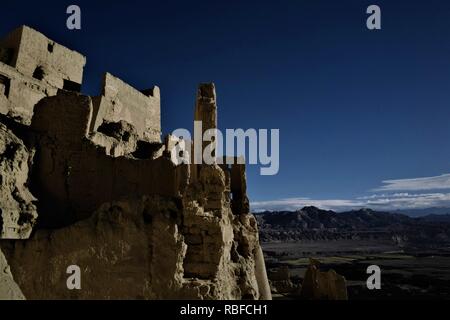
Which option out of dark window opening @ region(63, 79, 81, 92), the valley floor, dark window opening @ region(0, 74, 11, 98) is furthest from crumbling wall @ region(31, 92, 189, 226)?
the valley floor

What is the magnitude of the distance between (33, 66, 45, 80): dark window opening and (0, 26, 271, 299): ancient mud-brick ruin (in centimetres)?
6

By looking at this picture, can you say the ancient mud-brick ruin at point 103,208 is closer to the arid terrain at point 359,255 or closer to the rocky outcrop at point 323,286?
the rocky outcrop at point 323,286

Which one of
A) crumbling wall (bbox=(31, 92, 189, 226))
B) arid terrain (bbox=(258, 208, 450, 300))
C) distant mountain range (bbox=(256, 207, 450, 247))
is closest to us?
crumbling wall (bbox=(31, 92, 189, 226))

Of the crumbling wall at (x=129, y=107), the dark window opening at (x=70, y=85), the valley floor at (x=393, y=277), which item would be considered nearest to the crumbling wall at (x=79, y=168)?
the crumbling wall at (x=129, y=107)

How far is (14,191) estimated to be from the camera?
12375mm

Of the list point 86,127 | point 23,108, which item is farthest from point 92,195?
point 23,108

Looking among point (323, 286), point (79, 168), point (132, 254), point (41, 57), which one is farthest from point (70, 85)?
point (323, 286)

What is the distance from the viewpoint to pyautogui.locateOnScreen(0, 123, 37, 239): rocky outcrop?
1155 cm

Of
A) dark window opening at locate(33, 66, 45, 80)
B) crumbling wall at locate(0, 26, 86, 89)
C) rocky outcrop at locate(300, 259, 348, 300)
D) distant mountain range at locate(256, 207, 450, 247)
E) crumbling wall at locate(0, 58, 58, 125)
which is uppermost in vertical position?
crumbling wall at locate(0, 26, 86, 89)

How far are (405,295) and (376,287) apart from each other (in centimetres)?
273

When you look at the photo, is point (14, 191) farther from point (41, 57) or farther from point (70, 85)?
point (70, 85)

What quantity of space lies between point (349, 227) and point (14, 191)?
15383 cm

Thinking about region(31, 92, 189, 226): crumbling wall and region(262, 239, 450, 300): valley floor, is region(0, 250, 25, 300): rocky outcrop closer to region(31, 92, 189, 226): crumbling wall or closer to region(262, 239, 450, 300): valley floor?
region(31, 92, 189, 226): crumbling wall
